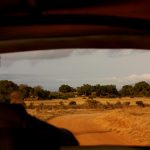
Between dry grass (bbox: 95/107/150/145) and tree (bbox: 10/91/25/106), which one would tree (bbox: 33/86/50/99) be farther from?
dry grass (bbox: 95/107/150/145)

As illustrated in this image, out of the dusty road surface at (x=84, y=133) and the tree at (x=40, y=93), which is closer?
the tree at (x=40, y=93)

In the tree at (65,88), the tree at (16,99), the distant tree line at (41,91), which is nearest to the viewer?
the tree at (16,99)

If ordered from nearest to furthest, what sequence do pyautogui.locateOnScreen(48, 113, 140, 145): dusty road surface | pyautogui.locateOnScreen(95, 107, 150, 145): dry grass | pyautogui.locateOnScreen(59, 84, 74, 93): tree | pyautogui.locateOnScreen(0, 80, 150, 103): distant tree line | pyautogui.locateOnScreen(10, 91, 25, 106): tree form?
1. pyautogui.locateOnScreen(10, 91, 25, 106): tree
2. pyautogui.locateOnScreen(0, 80, 150, 103): distant tree line
3. pyautogui.locateOnScreen(59, 84, 74, 93): tree
4. pyautogui.locateOnScreen(48, 113, 140, 145): dusty road surface
5. pyautogui.locateOnScreen(95, 107, 150, 145): dry grass

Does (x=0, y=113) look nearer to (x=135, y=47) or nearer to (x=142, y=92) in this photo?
(x=135, y=47)

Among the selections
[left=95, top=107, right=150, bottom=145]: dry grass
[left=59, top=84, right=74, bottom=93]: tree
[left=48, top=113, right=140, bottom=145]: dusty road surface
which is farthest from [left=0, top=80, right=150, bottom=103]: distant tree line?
[left=95, top=107, right=150, bottom=145]: dry grass

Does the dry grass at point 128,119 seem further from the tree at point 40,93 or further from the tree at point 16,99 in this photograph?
A: the tree at point 16,99

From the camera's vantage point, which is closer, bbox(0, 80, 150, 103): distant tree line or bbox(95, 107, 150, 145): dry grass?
bbox(0, 80, 150, 103): distant tree line

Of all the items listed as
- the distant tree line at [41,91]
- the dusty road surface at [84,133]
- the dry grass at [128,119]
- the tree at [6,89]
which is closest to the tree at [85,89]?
the distant tree line at [41,91]

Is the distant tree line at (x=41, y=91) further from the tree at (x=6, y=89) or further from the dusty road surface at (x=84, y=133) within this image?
the dusty road surface at (x=84, y=133)

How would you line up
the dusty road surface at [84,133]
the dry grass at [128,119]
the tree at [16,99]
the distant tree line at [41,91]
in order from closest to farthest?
the tree at [16,99] < the distant tree line at [41,91] < the dusty road surface at [84,133] < the dry grass at [128,119]

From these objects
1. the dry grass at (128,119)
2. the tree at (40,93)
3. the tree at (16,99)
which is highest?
the tree at (40,93)

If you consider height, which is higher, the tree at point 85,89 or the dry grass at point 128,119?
the tree at point 85,89

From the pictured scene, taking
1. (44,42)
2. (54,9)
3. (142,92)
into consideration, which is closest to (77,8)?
(54,9)

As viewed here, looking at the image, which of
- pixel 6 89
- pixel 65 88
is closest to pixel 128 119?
pixel 65 88
